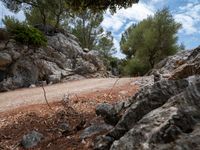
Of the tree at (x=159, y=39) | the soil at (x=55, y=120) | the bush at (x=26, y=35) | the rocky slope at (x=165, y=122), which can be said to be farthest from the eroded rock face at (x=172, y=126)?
the tree at (x=159, y=39)

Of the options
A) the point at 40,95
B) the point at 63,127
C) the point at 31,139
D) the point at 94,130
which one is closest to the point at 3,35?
the point at 40,95

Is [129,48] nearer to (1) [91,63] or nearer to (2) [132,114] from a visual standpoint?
(1) [91,63]

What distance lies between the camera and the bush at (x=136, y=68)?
120 ft

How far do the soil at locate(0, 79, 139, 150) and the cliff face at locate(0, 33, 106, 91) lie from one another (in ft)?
30.7

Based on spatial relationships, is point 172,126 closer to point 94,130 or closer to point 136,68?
point 94,130

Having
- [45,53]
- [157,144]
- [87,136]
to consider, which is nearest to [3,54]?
[45,53]

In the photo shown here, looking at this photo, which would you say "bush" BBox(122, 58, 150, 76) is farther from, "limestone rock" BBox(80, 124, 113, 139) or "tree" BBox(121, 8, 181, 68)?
→ "limestone rock" BBox(80, 124, 113, 139)

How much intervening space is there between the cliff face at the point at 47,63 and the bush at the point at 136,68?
10.3m

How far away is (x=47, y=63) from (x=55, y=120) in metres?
14.1

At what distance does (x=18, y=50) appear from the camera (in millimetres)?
22141

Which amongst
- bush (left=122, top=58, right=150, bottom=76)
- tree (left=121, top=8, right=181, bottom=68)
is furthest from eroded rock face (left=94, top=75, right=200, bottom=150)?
bush (left=122, top=58, right=150, bottom=76)

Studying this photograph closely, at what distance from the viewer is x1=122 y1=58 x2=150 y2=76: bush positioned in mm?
36594

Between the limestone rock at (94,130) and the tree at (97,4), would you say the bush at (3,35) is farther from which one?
the limestone rock at (94,130)

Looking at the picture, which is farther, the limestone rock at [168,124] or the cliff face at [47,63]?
the cliff face at [47,63]
